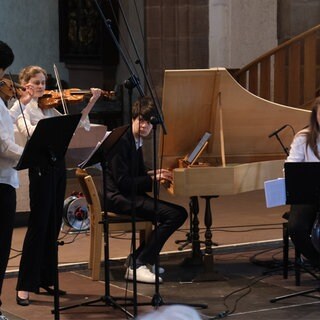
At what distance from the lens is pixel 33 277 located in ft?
20.1

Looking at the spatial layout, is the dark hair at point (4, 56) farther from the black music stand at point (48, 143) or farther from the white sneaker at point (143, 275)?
the white sneaker at point (143, 275)

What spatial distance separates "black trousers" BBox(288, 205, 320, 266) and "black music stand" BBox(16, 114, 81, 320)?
6.79ft

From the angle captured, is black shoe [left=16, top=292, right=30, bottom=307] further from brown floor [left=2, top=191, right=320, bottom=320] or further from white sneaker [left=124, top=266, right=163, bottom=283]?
white sneaker [left=124, top=266, right=163, bottom=283]

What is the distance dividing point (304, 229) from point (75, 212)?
3001mm

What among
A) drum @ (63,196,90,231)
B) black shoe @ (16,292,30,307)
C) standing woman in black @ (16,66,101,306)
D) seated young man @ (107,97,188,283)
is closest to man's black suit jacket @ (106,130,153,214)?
seated young man @ (107,97,188,283)

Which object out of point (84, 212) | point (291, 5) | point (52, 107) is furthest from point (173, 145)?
point (291, 5)

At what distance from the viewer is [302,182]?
5.90 meters

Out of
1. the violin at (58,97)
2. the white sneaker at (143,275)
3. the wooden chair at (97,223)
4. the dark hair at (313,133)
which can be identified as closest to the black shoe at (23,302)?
the wooden chair at (97,223)

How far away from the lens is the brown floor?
6.03 m

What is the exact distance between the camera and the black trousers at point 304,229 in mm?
6473

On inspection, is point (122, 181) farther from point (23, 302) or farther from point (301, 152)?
point (301, 152)

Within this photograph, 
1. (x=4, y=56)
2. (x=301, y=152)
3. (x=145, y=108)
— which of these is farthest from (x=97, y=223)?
(x=4, y=56)

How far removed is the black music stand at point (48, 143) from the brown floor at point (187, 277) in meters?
1.09

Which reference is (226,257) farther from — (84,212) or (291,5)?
(291,5)
